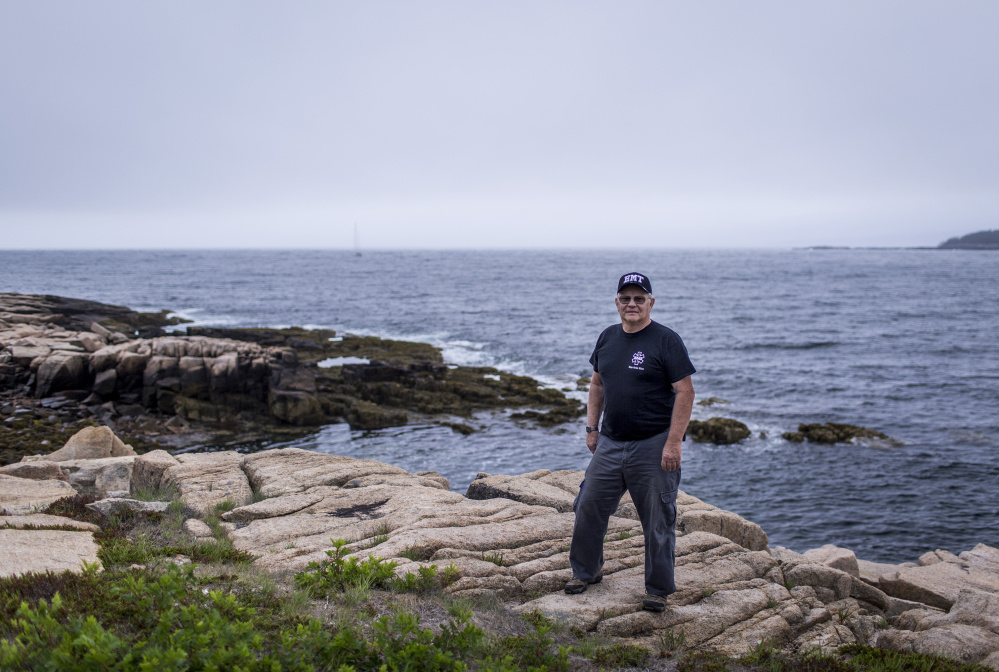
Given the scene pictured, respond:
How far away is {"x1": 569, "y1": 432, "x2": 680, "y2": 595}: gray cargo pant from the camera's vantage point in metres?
5.85

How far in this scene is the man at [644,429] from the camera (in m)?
5.74

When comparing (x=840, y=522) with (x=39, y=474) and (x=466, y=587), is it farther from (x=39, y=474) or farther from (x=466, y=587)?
(x=39, y=474)

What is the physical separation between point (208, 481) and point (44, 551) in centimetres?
364

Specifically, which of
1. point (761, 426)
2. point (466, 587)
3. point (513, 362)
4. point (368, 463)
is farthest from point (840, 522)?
point (513, 362)

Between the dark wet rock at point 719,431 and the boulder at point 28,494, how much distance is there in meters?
17.9

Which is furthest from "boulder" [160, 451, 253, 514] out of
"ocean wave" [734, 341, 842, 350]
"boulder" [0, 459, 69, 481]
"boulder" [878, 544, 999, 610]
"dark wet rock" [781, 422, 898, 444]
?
"ocean wave" [734, 341, 842, 350]

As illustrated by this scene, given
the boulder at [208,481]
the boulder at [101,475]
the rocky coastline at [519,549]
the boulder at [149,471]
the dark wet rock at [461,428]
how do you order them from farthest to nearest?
the dark wet rock at [461,428]
the boulder at [101,475]
the boulder at [149,471]
the boulder at [208,481]
the rocky coastline at [519,549]

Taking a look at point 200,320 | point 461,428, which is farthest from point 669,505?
point 200,320

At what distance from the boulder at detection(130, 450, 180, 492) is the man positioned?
7.04 m

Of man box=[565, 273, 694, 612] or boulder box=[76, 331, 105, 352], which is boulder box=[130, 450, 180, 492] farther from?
boulder box=[76, 331, 105, 352]

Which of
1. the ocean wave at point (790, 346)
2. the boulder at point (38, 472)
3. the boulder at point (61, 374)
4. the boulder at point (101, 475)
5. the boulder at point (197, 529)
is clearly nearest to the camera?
the boulder at point (197, 529)

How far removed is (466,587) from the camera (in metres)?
6.16

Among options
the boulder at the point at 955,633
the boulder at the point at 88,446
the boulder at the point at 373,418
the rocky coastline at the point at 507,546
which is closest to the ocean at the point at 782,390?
the boulder at the point at 373,418

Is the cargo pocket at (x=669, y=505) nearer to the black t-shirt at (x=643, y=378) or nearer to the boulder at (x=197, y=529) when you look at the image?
the black t-shirt at (x=643, y=378)
